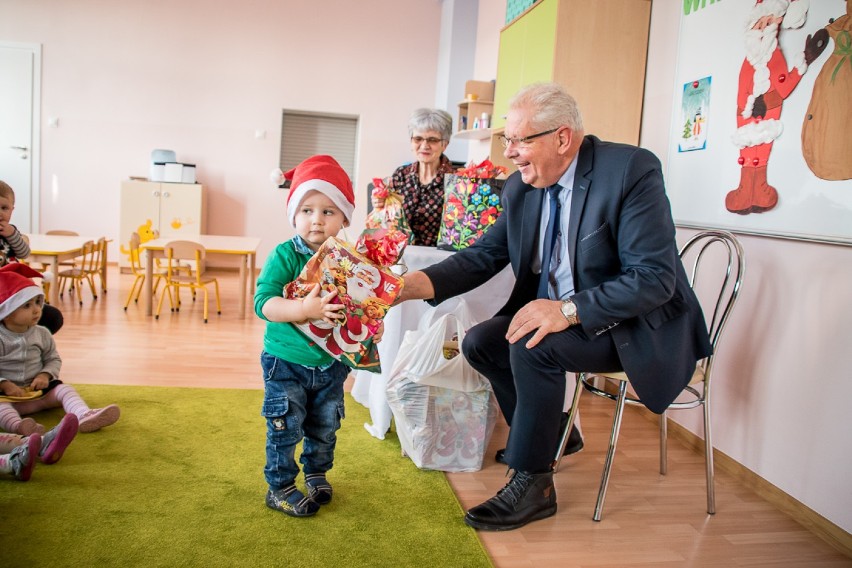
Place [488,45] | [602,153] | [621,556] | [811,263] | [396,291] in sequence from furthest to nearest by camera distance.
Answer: [488,45] < [811,263] < [602,153] < [621,556] < [396,291]

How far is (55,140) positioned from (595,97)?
20.9 feet

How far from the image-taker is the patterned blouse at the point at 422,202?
317cm

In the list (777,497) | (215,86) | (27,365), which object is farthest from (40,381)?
(215,86)

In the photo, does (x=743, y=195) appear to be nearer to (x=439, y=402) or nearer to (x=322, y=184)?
(x=439, y=402)

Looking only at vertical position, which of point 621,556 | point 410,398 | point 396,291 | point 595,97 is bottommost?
point 621,556

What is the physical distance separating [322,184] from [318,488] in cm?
92

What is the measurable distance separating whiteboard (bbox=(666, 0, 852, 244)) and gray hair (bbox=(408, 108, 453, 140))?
41.4 inches

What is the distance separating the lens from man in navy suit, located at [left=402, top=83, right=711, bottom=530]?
1956 mm

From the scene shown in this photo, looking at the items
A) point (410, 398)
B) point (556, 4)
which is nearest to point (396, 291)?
point (410, 398)

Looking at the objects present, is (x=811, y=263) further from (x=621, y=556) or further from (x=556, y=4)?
(x=556, y=4)

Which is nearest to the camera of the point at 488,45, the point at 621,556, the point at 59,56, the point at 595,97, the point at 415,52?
the point at 621,556

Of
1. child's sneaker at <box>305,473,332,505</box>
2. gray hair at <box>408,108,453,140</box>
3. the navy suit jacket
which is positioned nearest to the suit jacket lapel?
the navy suit jacket

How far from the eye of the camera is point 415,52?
26.2 ft

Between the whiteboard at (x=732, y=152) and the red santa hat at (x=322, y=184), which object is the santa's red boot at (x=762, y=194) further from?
the red santa hat at (x=322, y=184)
